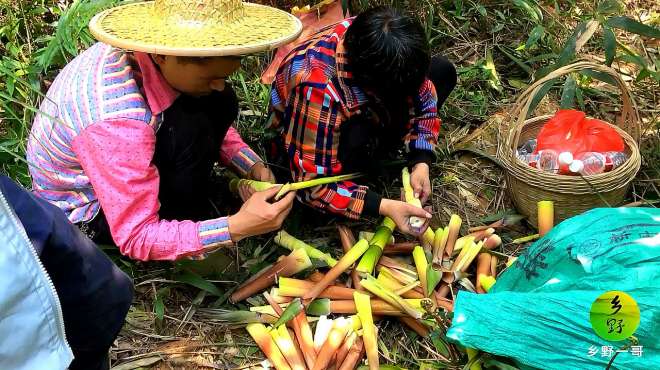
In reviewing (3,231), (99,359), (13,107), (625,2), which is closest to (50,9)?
(13,107)

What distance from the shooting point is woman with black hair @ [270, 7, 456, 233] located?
190 cm

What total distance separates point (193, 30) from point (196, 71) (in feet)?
0.38

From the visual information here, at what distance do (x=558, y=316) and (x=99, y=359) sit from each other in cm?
110

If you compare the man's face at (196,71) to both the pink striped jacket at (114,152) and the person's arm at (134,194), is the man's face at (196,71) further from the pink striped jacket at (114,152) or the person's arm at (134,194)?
the person's arm at (134,194)

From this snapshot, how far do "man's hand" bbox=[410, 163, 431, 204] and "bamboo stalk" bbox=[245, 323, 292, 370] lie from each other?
2.42 ft

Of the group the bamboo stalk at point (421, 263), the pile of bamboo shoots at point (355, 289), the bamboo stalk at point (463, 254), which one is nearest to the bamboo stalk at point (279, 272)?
the pile of bamboo shoots at point (355, 289)

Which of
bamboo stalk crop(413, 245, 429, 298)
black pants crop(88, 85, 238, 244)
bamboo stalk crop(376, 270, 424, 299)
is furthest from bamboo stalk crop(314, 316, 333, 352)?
black pants crop(88, 85, 238, 244)

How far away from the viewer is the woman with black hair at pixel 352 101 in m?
1.90

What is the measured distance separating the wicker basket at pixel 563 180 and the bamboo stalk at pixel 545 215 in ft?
0.10

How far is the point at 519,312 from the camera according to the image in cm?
168

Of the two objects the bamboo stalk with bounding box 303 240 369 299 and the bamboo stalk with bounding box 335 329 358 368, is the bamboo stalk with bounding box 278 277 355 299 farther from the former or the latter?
the bamboo stalk with bounding box 335 329 358 368

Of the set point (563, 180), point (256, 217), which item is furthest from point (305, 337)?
point (563, 180)

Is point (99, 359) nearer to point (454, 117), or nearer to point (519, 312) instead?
point (519, 312)

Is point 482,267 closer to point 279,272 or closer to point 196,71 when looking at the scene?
point 279,272
